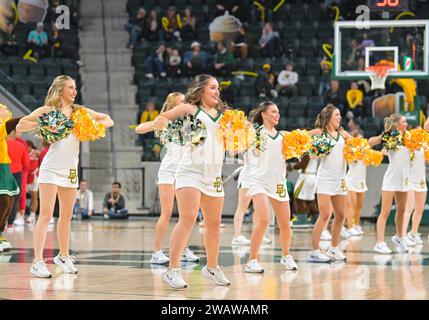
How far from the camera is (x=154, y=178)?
68.4 ft

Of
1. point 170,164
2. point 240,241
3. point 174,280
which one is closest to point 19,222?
point 240,241

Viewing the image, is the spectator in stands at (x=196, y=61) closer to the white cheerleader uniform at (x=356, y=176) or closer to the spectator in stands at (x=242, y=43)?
the spectator in stands at (x=242, y=43)

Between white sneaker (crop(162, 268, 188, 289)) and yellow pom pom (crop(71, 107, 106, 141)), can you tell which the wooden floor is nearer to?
white sneaker (crop(162, 268, 188, 289))

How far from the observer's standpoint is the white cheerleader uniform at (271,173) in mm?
9188

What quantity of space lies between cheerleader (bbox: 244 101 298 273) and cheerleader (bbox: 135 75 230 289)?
53.3 inches

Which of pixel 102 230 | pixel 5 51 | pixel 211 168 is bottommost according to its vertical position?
pixel 102 230

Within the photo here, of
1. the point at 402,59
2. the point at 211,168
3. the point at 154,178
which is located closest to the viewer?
the point at 211,168

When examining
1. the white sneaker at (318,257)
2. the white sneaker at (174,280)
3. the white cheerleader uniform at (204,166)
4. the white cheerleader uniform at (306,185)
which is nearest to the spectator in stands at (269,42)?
the white cheerleader uniform at (306,185)

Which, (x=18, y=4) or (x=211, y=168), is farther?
(x=18, y=4)

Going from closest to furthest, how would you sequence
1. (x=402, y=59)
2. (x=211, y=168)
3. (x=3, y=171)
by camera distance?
1. (x=211, y=168)
2. (x=3, y=171)
3. (x=402, y=59)

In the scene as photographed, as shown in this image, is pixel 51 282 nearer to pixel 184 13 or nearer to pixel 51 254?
pixel 51 254

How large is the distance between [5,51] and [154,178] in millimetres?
5139

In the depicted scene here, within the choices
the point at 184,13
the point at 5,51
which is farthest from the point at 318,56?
the point at 5,51

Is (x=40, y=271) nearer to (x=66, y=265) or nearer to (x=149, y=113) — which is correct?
(x=66, y=265)
